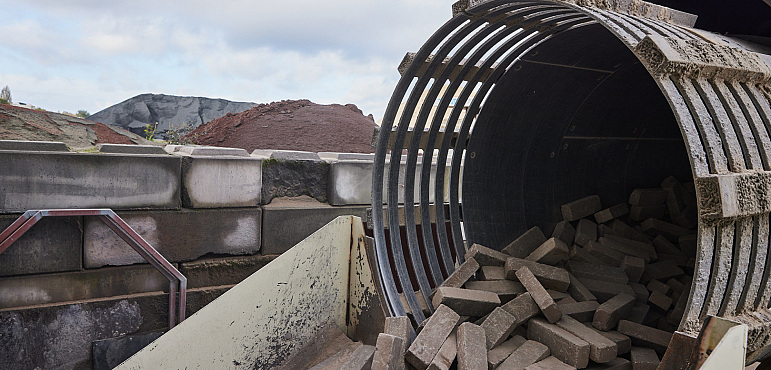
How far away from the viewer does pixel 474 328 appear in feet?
9.73

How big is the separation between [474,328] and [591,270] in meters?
1.13

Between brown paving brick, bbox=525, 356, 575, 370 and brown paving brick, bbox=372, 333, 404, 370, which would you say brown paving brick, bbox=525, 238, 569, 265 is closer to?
brown paving brick, bbox=525, 356, 575, 370

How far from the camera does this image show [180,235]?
402cm

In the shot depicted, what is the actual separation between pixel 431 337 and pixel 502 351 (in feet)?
1.29

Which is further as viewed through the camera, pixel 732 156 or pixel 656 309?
pixel 656 309

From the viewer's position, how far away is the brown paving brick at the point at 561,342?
2.82m

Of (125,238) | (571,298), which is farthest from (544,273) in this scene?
(125,238)

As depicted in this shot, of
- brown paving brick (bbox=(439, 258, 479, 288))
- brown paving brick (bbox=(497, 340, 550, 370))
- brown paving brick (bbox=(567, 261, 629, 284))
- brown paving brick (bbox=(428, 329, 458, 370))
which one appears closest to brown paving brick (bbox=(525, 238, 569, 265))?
brown paving brick (bbox=(567, 261, 629, 284))

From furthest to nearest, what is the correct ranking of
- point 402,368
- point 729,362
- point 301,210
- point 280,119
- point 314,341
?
point 280,119, point 301,210, point 314,341, point 402,368, point 729,362

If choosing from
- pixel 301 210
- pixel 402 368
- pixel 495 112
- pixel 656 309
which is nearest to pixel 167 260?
pixel 301 210

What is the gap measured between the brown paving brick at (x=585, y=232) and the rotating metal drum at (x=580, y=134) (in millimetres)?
255

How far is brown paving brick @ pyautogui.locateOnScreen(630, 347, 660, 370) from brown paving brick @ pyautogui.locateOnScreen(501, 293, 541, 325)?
55 cm

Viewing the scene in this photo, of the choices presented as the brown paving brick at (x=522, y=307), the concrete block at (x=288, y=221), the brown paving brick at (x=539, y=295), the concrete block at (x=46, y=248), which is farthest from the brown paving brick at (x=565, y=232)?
the concrete block at (x=46, y=248)

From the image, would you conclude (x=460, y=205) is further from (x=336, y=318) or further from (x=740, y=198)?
(x=740, y=198)
